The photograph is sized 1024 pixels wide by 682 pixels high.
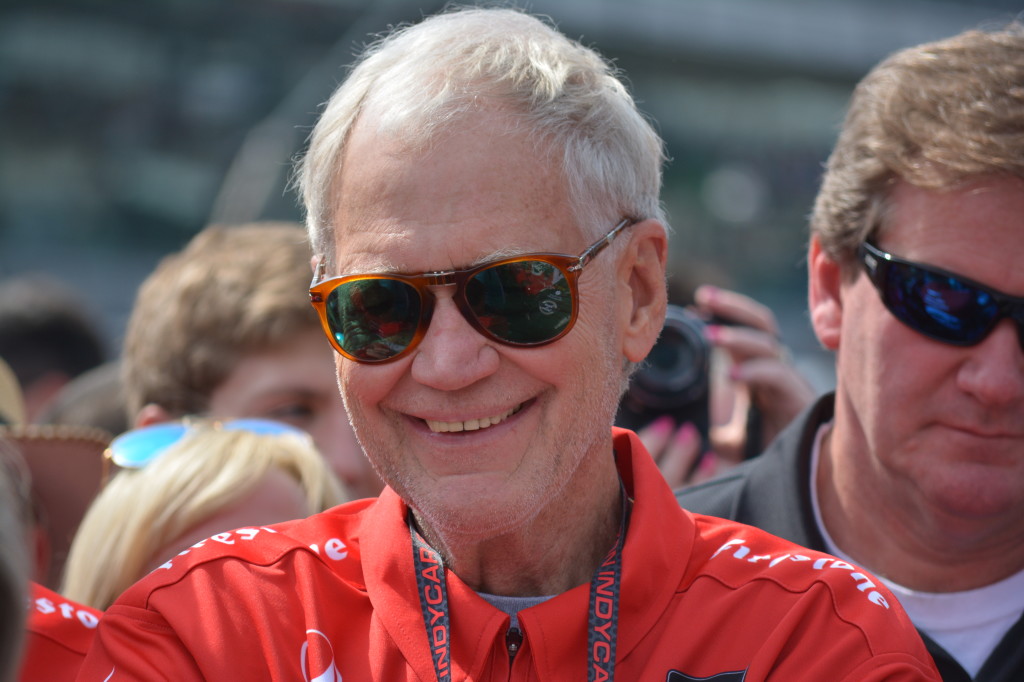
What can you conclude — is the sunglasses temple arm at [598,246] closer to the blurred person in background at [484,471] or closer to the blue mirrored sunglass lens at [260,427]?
the blurred person in background at [484,471]

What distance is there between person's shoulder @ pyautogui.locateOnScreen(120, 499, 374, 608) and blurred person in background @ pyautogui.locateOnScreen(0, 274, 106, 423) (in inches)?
161

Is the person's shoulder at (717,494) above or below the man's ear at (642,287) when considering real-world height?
below

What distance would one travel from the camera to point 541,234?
1946 mm

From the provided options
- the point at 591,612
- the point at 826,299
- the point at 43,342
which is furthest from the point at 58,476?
the point at 43,342

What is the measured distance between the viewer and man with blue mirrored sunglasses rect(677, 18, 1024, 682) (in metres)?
2.53

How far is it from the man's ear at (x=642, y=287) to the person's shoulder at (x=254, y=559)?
1.85ft

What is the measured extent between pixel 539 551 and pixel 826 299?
1.18m

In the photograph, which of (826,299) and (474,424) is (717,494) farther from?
(474,424)

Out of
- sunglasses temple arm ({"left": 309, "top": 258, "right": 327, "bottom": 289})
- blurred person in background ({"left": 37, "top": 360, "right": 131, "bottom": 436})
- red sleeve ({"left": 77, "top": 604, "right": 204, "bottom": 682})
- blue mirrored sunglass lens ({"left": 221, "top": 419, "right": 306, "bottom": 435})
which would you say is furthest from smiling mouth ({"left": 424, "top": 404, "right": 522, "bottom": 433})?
blurred person in background ({"left": 37, "top": 360, "right": 131, "bottom": 436})

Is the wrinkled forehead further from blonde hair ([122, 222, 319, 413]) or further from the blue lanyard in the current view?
blonde hair ([122, 222, 319, 413])

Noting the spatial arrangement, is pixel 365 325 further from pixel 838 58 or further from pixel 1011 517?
pixel 838 58

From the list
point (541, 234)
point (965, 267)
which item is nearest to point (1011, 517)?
point (965, 267)

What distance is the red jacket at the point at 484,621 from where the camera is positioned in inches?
72.8

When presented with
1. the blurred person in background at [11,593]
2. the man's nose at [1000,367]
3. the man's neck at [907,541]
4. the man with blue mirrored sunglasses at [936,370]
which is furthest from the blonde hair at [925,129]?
the blurred person in background at [11,593]
